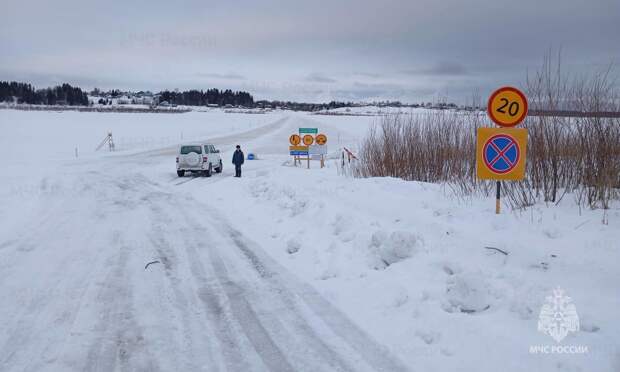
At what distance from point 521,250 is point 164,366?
15.0ft

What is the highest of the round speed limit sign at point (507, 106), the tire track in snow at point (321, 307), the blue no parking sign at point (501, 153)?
the round speed limit sign at point (507, 106)

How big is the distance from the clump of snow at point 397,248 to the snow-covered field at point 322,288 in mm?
22

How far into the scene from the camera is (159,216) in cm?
1277

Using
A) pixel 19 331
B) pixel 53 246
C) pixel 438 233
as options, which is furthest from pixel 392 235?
pixel 53 246

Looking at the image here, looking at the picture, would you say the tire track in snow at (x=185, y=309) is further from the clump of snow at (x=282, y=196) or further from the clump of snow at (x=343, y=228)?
the clump of snow at (x=282, y=196)

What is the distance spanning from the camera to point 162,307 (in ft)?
20.4

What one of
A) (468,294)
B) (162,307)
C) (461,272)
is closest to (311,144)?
(461,272)

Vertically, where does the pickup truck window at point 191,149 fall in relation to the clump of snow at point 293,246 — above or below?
above

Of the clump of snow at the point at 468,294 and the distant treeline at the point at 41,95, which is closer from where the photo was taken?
the clump of snow at the point at 468,294

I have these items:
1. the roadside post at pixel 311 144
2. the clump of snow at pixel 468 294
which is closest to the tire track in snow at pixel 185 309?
the clump of snow at pixel 468 294

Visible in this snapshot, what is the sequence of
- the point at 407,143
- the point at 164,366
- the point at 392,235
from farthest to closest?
the point at 407,143, the point at 392,235, the point at 164,366

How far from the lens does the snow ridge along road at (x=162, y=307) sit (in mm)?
4844

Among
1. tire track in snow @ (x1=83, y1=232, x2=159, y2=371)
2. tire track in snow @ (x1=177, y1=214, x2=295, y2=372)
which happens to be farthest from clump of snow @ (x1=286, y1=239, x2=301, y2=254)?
tire track in snow @ (x1=83, y1=232, x2=159, y2=371)

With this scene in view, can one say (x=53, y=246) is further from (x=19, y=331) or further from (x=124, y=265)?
(x=19, y=331)
